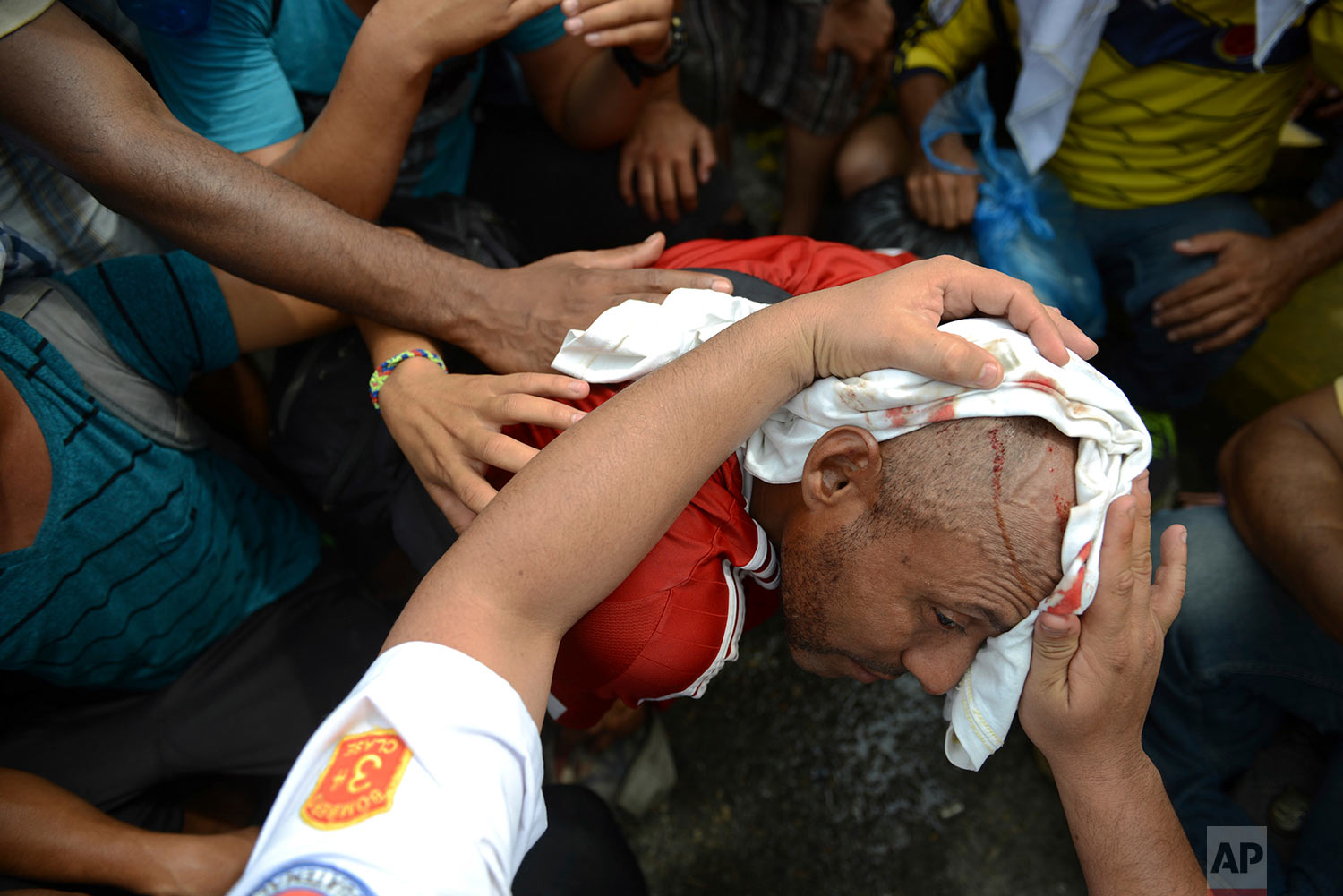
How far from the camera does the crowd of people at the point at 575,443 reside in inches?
44.8

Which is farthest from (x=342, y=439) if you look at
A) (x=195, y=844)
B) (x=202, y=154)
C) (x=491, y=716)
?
(x=491, y=716)

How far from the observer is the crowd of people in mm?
1137

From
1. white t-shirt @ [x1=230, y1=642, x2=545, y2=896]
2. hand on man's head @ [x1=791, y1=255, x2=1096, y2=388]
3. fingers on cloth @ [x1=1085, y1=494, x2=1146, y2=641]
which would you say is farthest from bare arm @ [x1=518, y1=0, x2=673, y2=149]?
white t-shirt @ [x1=230, y1=642, x2=545, y2=896]

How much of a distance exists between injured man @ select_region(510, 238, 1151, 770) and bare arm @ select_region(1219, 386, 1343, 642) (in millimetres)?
941

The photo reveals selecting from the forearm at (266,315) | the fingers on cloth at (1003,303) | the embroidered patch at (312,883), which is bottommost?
the fingers on cloth at (1003,303)

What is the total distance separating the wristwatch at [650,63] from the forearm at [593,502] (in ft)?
3.96

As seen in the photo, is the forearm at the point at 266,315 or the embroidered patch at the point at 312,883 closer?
the embroidered patch at the point at 312,883

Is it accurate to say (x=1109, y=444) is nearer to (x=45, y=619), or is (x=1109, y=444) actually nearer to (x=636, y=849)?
(x=636, y=849)

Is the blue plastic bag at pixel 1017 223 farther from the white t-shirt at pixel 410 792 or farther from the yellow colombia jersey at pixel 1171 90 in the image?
the white t-shirt at pixel 410 792

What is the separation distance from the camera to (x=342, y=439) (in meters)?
1.82

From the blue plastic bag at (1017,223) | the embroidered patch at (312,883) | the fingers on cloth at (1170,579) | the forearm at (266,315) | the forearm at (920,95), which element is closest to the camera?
the embroidered patch at (312,883)

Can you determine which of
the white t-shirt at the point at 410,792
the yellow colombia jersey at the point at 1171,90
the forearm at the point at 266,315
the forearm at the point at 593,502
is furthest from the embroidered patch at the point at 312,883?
the yellow colombia jersey at the point at 1171,90

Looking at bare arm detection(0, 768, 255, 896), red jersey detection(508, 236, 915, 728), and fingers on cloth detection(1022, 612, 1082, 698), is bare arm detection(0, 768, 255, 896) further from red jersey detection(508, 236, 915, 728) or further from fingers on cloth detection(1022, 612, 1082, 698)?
fingers on cloth detection(1022, 612, 1082, 698)

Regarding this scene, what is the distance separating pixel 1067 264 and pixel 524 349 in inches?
70.4
